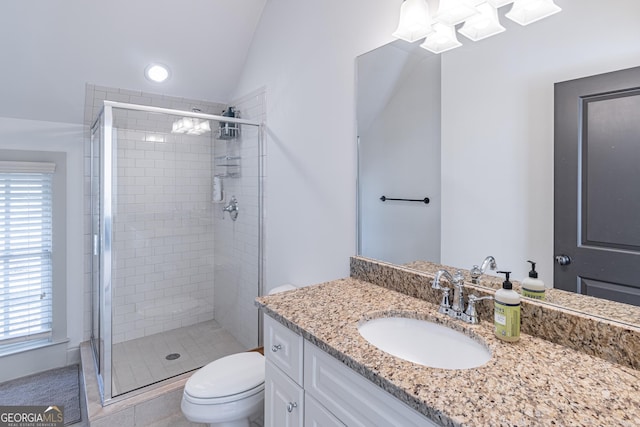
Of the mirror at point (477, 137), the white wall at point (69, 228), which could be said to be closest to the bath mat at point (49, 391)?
the white wall at point (69, 228)

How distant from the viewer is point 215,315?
2992 mm

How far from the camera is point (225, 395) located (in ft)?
5.29

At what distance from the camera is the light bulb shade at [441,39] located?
1.36m

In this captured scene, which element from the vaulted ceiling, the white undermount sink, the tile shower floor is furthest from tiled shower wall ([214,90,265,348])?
the white undermount sink

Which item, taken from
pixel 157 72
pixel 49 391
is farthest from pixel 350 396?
pixel 157 72

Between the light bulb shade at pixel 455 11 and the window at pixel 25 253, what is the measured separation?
282cm

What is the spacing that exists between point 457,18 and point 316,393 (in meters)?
1.44

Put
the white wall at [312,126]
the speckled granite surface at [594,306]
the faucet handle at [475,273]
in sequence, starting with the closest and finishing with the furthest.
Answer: the speckled granite surface at [594,306], the faucet handle at [475,273], the white wall at [312,126]

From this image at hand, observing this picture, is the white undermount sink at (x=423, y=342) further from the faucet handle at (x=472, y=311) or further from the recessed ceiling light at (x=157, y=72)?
the recessed ceiling light at (x=157, y=72)

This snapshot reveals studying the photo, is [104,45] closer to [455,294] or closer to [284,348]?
[284,348]

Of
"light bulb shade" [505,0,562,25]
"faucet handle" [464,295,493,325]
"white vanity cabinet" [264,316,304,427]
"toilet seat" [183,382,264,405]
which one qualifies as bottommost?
"toilet seat" [183,382,264,405]

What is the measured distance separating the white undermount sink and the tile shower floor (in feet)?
5.75

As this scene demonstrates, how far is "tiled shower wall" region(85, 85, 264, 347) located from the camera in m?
2.54

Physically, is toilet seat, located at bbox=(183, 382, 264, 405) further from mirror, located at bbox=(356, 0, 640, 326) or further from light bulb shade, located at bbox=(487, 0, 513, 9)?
light bulb shade, located at bbox=(487, 0, 513, 9)
